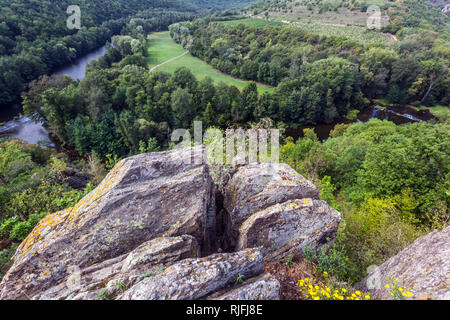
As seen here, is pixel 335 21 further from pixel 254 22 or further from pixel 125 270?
pixel 125 270

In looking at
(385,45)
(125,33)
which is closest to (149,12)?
(125,33)

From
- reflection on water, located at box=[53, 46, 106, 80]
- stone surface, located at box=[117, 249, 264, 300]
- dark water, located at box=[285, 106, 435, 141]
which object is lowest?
dark water, located at box=[285, 106, 435, 141]

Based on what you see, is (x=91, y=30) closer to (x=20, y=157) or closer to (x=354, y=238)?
(x=20, y=157)

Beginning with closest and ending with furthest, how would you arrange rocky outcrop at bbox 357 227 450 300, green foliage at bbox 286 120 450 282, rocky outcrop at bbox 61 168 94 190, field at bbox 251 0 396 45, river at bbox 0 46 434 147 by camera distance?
rocky outcrop at bbox 357 227 450 300 < green foliage at bbox 286 120 450 282 < rocky outcrop at bbox 61 168 94 190 < river at bbox 0 46 434 147 < field at bbox 251 0 396 45

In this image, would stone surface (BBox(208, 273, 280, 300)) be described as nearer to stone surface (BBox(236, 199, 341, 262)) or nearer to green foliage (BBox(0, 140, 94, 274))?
stone surface (BBox(236, 199, 341, 262))

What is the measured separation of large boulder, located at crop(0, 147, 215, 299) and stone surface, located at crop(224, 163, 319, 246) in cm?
127

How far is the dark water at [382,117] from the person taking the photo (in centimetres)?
5247

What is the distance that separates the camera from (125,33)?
95.5 m

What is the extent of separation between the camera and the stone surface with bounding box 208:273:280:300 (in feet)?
18.1

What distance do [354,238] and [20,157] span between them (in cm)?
3379

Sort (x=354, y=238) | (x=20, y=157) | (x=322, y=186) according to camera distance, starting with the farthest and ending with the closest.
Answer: (x=20, y=157), (x=322, y=186), (x=354, y=238)

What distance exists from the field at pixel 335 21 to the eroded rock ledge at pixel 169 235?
91958 millimetres

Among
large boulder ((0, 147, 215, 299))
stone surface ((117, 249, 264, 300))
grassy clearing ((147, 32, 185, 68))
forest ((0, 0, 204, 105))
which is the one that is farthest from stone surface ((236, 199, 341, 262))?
grassy clearing ((147, 32, 185, 68))
